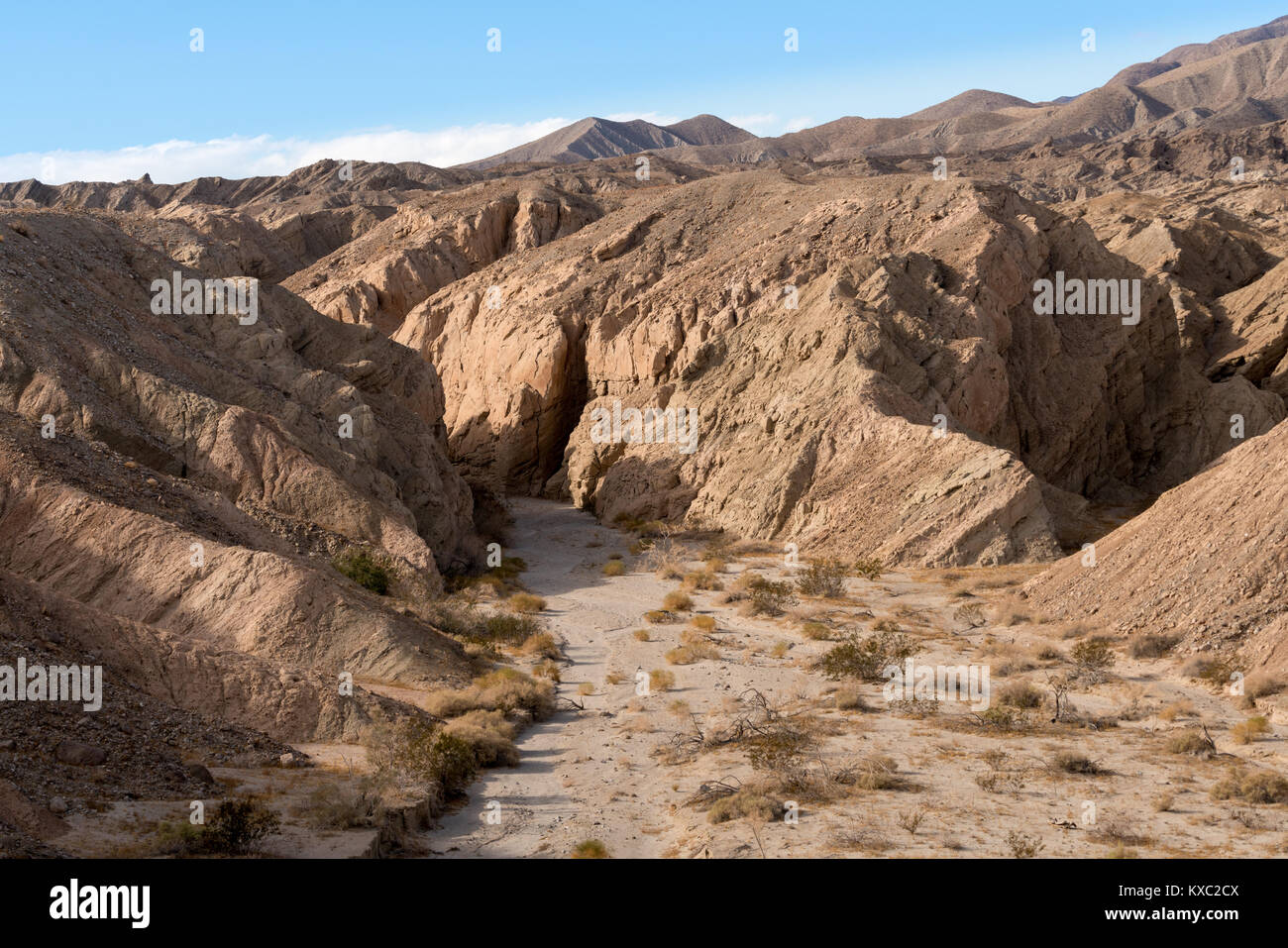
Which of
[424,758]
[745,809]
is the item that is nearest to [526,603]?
[424,758]

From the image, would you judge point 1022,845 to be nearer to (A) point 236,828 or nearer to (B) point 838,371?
(A) point 236,828

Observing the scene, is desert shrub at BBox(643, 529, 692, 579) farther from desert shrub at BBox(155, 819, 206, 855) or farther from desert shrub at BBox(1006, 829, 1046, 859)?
desert shrub at BBox(155, 819, 206, 855)

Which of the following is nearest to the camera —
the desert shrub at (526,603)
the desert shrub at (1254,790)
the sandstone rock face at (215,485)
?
the desert shrub at (1254,790)

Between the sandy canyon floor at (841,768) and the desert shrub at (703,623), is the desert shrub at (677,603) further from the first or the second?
the sandy canyon floor at (841,768)

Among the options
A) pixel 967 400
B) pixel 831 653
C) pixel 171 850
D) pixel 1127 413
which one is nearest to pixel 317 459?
pixel 831 653

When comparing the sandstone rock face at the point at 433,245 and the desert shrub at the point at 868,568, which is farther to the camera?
the sandstone rock face at the point at 433,245

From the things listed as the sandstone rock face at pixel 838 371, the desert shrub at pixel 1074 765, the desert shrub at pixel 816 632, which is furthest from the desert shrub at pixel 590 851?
the sandstone rock face at pixel 838 371

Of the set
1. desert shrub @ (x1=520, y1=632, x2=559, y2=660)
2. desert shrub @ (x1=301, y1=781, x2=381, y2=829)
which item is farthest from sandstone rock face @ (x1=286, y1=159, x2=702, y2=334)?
desert shrub @ (x1=301, y1=781, x2=381, y2=829)
